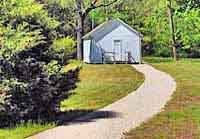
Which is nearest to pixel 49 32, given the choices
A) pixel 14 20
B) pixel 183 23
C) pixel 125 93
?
pixel 14 20

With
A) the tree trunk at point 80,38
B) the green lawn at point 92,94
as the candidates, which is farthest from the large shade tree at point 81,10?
the green lawn at point 92,94

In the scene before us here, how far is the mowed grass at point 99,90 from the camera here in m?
23.8

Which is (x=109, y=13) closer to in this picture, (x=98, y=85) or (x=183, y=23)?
(x=183, y=23)

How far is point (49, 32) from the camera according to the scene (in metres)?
18.5

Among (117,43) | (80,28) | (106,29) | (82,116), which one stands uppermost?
(80,28)

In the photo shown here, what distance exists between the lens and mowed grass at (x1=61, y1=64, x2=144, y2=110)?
2377 cm

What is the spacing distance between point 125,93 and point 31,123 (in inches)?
425

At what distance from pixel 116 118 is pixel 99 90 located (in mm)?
11722

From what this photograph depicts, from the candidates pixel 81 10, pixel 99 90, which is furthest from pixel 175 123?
pixel 81 10

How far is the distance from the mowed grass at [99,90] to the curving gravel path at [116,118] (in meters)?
0.74

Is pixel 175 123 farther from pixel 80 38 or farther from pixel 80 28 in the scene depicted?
pixel 80 28

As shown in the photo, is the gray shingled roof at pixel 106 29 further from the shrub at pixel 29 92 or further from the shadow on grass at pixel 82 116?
the shrub at pixel 29 92

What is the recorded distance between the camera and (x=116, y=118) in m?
18.2

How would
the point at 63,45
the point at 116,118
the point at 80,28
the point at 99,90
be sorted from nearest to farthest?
the point at 116,118 → the point at 63,45 → the point at 99,90 → the point at 80,28
